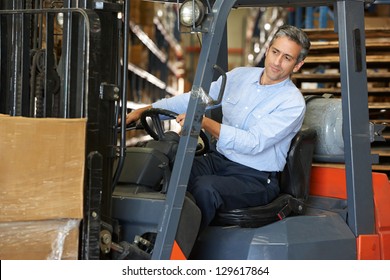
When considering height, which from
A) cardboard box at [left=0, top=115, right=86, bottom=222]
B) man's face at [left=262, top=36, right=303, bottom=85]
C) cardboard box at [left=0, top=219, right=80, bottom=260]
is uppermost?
man's face at [left=262, top=36, right=303, bottom=85]

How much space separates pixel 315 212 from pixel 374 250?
402 millimetres

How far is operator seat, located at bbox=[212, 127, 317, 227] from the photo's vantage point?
12.3 feet

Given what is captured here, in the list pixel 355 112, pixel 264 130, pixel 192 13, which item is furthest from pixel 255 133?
pixel 192 13

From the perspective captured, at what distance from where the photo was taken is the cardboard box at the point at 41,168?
288cm

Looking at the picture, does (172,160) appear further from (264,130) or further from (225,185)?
(264,130)

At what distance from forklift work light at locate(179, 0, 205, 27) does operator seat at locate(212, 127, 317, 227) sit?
102 centimetres

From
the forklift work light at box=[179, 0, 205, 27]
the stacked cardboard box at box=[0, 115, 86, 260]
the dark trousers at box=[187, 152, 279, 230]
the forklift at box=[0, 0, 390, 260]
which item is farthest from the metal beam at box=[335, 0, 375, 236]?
the stacked cardboard box at box=[0, 115, 86, 260]

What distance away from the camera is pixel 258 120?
385 centimetres

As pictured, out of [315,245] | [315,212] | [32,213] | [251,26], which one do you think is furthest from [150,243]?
[251,26]

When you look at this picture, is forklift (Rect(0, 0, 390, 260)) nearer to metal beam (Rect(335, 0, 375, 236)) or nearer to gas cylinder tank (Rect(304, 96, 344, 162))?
metal beam (Rect(335, 0, 375, 236))

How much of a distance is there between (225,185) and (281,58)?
Result: 2.58 feet

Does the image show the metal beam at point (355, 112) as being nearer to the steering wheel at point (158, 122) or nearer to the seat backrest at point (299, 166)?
the seat backrest at point (299, 166)

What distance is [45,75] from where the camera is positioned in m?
3.30

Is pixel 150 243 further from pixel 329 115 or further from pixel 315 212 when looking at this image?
pixel 329 115
